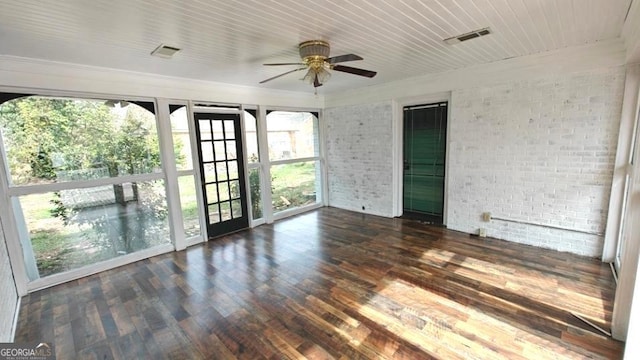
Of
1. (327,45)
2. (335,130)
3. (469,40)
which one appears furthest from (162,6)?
(335,130)

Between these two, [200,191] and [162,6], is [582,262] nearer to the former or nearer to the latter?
[162,6]

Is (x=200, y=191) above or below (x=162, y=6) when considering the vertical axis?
below

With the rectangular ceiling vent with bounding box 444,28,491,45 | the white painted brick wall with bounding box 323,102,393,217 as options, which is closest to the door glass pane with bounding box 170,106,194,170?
the white painted brick wall with bounding box 323,102,393,217

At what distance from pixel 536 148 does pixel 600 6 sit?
1.79 m

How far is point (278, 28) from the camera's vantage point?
2.37 m

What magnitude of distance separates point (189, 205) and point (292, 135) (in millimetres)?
Result: 2467

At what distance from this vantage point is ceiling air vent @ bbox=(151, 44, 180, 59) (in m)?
2.74

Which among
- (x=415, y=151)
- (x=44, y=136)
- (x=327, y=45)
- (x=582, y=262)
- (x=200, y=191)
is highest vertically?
(x=327, y=45)

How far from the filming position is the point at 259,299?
2762 mm

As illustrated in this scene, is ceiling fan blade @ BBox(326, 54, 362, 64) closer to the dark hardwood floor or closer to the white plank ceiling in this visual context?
the white plank ceiling

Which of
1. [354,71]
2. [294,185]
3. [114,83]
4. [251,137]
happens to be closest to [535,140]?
[354,71]

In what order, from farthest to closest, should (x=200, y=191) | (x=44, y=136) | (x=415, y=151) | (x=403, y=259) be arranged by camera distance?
(x=415, y=151) → (x=200, y=191) → (x=403, y=259) → (x=44, y=136)

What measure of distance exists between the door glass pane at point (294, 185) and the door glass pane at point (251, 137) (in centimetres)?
47

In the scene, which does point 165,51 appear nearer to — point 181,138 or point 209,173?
point 181,138
